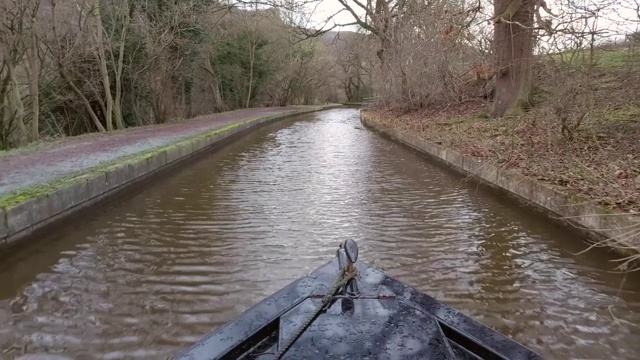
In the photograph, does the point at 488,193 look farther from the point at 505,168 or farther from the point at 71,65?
the point at 71,65

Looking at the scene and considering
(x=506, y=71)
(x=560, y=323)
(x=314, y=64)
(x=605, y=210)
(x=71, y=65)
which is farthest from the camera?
(x=314, y=64)

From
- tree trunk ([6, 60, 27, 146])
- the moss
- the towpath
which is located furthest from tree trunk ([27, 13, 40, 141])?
the moss

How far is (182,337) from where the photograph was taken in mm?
3488

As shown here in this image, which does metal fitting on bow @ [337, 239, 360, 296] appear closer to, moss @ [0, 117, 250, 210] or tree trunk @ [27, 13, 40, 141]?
moss @ [0, 117, 250, 210]

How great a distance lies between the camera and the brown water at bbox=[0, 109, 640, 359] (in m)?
3.58

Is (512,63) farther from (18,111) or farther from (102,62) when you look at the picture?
(18,111)

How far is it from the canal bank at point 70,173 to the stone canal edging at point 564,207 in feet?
19.8

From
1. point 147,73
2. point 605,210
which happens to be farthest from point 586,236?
point 147,73

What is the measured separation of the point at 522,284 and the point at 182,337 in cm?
311

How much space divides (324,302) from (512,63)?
12.3m

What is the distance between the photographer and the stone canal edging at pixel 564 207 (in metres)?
4.81

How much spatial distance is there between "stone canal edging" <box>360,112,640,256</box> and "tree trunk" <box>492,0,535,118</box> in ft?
13.6

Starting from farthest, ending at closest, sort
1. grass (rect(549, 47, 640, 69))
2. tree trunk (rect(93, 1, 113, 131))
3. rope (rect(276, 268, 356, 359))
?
tree trunk (rect(93, 1, 113, 131))
grass (rect(549, 47, 640, 69))
rope (rect(276, 268, 356, 359))

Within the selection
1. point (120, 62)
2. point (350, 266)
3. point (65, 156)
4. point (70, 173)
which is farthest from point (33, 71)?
point (350, 266)
